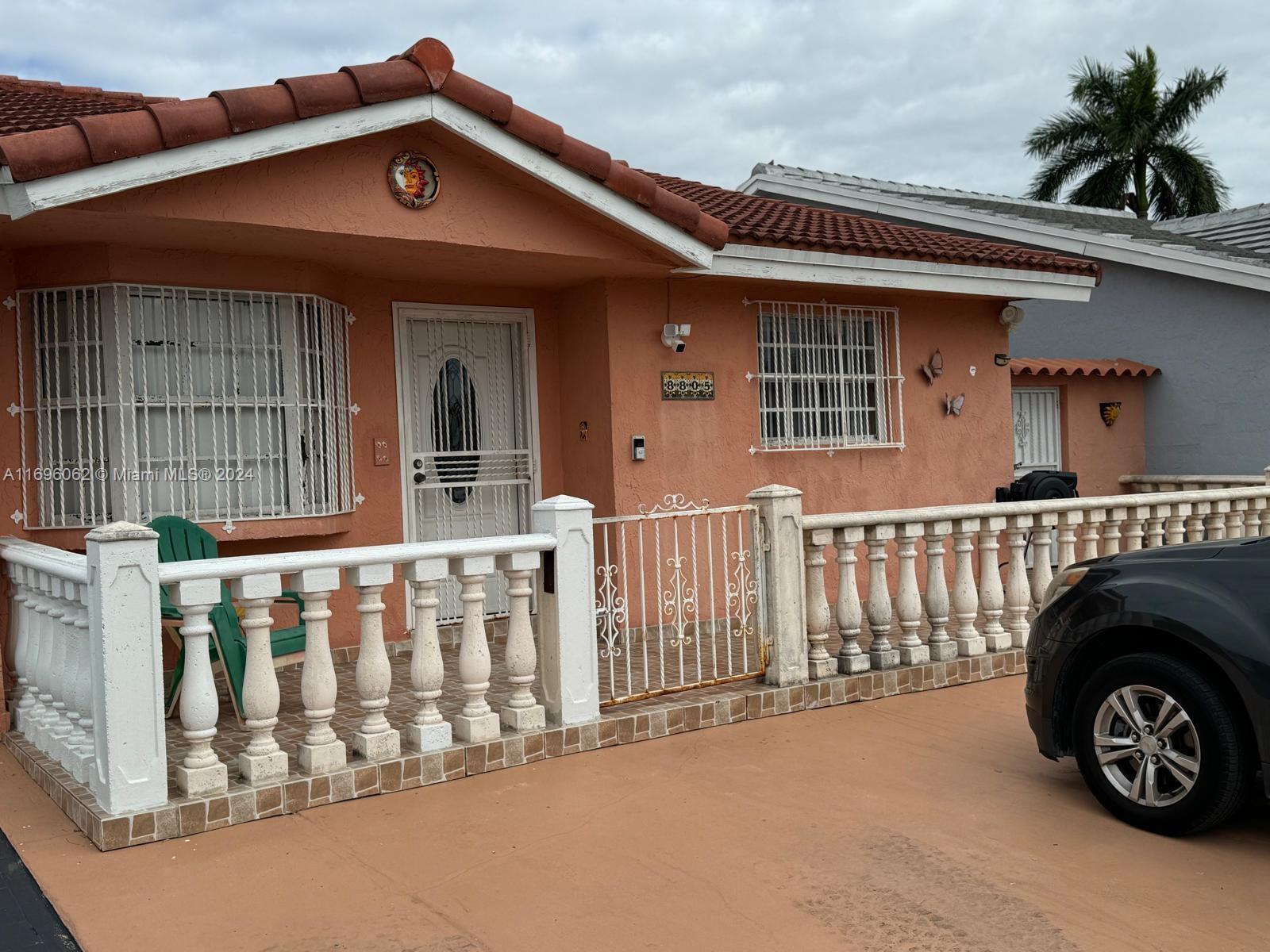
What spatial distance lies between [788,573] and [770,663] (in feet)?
1.66

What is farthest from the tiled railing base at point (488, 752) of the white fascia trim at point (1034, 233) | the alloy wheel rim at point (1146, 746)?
the white fascia trim at point (1034, 233)

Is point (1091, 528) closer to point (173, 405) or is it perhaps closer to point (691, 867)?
point (691, 867)

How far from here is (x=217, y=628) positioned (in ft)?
18.0

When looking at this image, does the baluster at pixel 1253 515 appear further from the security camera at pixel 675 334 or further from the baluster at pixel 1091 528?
the security camera at pixel 675 334

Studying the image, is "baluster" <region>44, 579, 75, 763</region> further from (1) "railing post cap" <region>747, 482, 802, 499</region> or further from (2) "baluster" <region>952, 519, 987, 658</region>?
(2) "baluster" <region>952, 519, 987, 658</region>

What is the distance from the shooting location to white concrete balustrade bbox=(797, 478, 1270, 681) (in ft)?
19.9

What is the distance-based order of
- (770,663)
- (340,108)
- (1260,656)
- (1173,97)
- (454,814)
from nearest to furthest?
(1260,656)
(454,814)
(340,108)
(770,663)
(1173,97)

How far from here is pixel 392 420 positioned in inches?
293

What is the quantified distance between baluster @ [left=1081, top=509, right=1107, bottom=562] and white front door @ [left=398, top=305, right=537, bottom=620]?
385 cm

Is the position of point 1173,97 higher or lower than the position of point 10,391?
higher

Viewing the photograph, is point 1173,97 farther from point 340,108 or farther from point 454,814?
point 454,814

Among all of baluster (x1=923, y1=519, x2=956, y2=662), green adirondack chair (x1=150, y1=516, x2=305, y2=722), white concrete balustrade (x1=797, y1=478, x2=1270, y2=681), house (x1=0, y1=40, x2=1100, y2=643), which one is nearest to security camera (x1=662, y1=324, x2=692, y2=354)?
house (x1=0, y1=40, x2=1100, y2=643)

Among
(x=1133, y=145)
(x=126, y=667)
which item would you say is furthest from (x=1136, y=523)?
(x=1133, y=145)

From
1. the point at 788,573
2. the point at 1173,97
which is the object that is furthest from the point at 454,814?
the point at 1173,97
